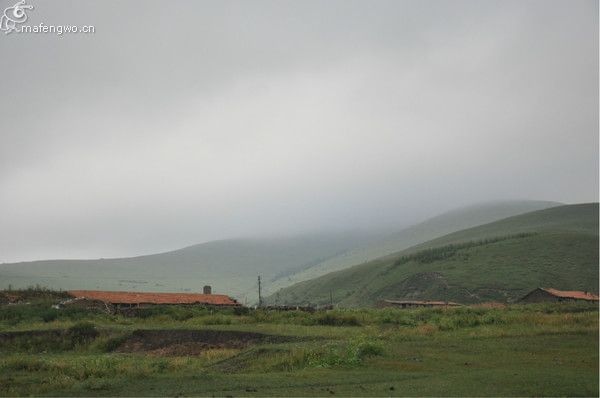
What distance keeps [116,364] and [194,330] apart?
55.3 ft

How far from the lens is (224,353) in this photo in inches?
1225

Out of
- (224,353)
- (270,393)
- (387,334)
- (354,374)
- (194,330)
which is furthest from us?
(194,330)

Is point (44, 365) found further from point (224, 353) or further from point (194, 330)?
point (194, 330)

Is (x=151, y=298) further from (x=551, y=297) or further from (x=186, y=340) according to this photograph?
(x=551, y=297)

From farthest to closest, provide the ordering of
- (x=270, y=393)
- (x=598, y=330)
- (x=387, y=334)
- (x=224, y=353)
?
1. (x=387, y=334)
2. (x=224, y=353)
3. (x=598, y=330)
4. (x=270, y=393)

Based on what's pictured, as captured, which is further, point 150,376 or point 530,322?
point 530,322

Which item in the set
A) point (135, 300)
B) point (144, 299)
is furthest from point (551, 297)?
point (135, 300)

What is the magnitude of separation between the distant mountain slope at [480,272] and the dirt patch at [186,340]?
76.2 metres

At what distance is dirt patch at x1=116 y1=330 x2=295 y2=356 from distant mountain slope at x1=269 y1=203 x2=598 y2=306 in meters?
76.2

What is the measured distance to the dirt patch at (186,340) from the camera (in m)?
38.2

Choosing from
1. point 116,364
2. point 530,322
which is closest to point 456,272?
point 530,322

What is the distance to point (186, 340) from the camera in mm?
41344

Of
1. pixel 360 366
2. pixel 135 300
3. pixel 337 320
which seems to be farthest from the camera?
pixel 135 300

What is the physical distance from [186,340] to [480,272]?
3621 inches
